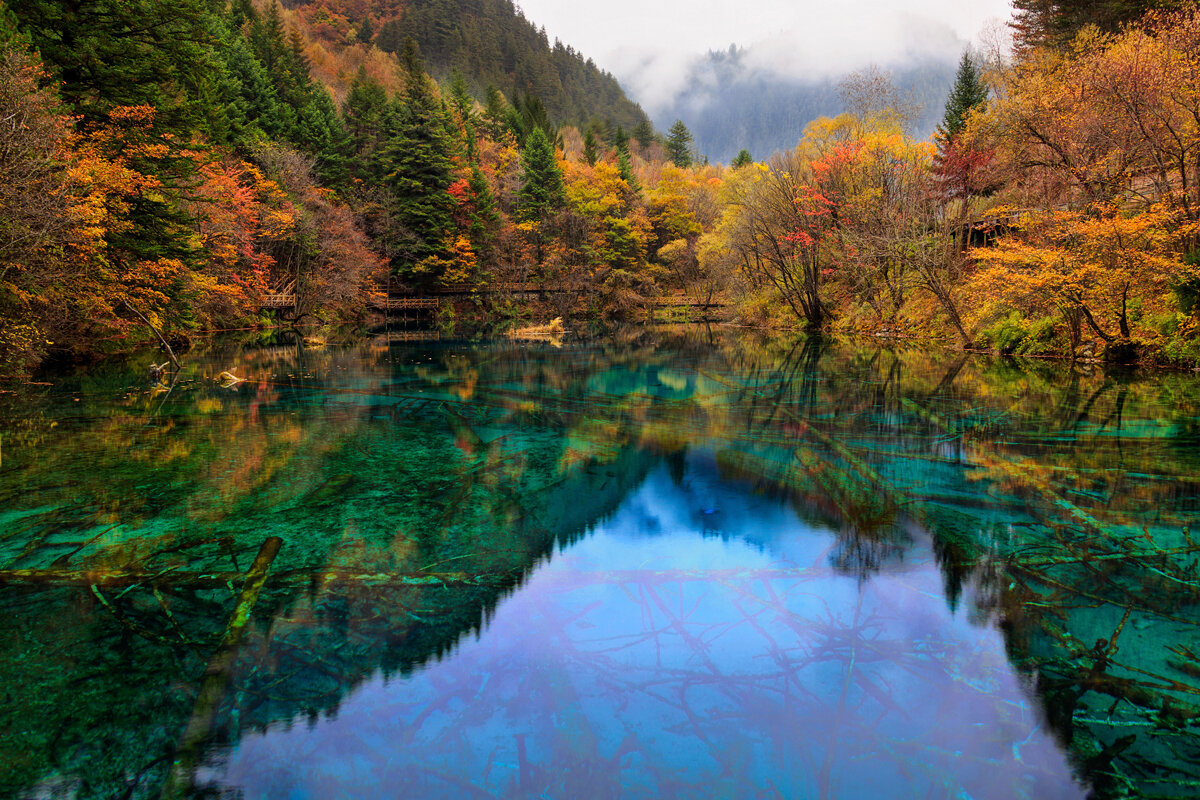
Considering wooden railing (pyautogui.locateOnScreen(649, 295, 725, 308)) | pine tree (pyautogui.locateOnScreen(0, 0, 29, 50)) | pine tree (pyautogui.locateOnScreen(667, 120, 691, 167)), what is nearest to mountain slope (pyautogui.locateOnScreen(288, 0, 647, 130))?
pine tree (pyautogui.locateOnScreen(667, 120, 691, 167))

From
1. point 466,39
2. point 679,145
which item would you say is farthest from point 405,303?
point 466,39

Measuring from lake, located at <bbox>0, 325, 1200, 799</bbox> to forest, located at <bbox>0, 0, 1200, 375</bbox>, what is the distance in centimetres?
650

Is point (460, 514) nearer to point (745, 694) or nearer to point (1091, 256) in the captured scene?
point (745, 694)

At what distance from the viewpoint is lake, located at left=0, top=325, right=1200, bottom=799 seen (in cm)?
272

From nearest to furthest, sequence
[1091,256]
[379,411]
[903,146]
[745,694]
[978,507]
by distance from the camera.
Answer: [745,694]
[978,507]
[379,411]
[1091,256]
[903,146]

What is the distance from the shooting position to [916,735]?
2861 millimetres

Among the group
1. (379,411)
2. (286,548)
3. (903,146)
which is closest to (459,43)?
(903,146)

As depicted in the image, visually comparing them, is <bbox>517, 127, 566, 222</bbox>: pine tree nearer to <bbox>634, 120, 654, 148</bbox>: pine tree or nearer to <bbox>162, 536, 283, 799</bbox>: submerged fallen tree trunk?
<bbox>162, 536, 283, 799</bbox>: submerged fallen tree trunk

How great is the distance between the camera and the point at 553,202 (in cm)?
4372

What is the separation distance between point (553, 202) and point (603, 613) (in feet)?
140

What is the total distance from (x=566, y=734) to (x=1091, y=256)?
15.9 metres

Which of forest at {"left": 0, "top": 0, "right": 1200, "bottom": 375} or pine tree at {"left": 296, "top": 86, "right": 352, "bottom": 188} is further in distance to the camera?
pine tree at {"left": 296, "top": 86, "right": 352, "bottom": 188}

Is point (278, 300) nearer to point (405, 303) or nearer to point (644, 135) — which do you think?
point (405, 303)

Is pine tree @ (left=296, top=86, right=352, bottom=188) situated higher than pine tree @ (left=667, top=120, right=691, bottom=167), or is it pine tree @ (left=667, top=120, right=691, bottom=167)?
pine tree @ (left=667, top=120, right=691, bottom=167)
